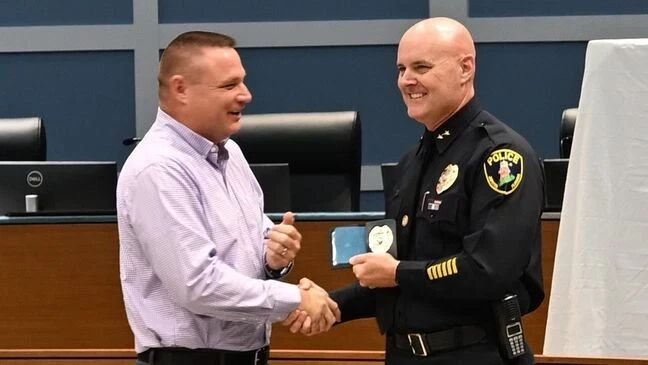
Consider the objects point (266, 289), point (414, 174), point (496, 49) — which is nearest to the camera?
point (266, 289)

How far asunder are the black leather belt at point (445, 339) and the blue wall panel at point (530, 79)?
3866mm

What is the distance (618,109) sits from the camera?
2820 millimetres

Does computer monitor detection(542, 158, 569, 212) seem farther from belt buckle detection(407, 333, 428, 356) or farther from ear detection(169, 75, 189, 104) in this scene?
ear detection(169, 75, 189, 104)

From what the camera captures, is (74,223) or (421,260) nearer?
(421,260)

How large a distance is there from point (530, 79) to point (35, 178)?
10.8 feet

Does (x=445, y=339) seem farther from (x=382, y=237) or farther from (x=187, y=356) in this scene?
(x=187, y=356)

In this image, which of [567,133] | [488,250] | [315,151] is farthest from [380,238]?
[567,133]

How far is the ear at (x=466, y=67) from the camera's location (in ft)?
7.98

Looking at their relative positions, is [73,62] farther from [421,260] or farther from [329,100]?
[421,260]

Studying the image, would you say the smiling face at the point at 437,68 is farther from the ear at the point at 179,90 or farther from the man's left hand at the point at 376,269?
the ear at the point at 179,90

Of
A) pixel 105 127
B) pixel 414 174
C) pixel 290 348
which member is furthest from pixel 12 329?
pixel 105 127

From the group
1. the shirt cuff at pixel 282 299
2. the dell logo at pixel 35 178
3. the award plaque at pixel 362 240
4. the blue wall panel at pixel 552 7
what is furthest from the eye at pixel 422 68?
the blue wall panel at pixel 552 7

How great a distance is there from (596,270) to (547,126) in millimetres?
3402

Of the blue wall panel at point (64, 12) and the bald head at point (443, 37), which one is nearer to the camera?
the bald head at point (443, 37)
